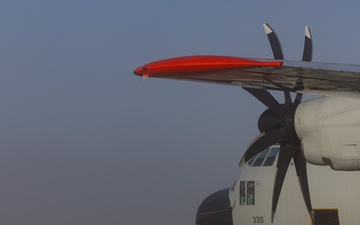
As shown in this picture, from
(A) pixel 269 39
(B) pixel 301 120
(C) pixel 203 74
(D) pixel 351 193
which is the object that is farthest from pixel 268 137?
(C) pixel 203 74

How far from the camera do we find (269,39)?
646 inches

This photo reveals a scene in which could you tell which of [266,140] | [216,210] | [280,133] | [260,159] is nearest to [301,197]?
[260,159]

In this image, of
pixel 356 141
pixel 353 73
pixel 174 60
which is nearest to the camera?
pixel 174 60

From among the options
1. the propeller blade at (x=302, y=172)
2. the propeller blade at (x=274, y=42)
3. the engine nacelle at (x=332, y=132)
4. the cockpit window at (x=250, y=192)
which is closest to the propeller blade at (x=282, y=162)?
the propeller blade at (x=302, y=172)

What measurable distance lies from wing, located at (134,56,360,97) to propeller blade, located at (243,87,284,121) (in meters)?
3.42

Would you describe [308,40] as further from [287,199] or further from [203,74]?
[203,74]

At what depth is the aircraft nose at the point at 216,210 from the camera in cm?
2177

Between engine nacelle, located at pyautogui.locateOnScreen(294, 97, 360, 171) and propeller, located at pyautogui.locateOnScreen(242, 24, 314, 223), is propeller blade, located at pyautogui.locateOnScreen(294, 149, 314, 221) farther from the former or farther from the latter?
Result: engine nacelle, located at pyautogui.locateOnScreen(294, 97, 360, 171)

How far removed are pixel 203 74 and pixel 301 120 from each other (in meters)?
4.91

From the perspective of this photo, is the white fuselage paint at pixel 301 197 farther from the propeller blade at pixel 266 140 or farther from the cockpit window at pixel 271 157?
the propeller blade at pixel 266 140

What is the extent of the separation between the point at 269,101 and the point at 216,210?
332 inches

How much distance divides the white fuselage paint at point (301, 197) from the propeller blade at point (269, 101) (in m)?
3.96

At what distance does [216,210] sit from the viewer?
73.4 feet

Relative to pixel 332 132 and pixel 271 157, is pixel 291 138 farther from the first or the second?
pixel 271 157
